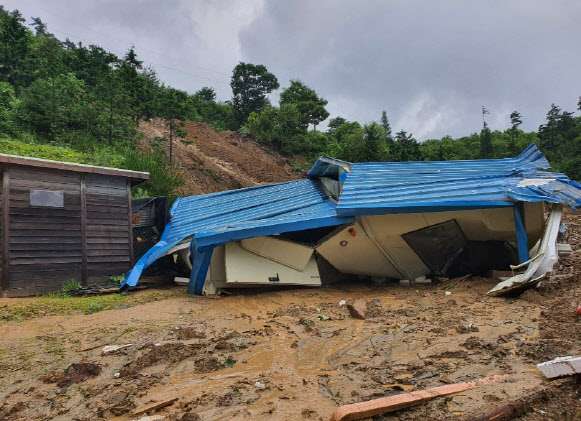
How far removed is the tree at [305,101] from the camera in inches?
1305

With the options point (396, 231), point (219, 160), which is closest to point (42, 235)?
point (396, 231)

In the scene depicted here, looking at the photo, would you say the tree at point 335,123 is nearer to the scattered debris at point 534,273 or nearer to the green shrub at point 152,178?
the green shrub at point 152,178

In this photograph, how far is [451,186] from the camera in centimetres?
689

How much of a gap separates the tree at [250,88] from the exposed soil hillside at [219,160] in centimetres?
807

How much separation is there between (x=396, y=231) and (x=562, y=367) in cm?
481

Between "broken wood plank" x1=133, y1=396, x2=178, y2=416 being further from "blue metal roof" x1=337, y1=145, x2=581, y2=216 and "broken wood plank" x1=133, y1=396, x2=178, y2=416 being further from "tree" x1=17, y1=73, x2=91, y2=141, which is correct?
"tree" x1=17, y1=73, x2=91, y2=141

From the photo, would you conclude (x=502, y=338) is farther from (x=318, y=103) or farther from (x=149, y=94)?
(x=318, y=103)

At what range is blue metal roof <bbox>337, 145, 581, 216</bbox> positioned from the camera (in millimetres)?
6016

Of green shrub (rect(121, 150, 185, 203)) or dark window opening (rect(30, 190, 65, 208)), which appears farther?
green shrub (rect(121, 150, 185, 203))

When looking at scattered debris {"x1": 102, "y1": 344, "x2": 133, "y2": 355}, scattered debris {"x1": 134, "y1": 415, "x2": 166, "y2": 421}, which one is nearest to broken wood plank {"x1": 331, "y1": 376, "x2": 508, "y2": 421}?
scattered debris {"x1": 134, "y1": 415, "x2": 166, "y2": 421}

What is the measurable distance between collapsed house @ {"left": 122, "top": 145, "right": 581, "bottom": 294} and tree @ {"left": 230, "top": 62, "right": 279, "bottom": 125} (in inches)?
1211

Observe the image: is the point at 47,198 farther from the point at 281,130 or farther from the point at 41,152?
the point at 281,130

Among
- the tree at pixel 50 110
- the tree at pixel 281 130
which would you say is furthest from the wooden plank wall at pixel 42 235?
the tree at pixel 281 130

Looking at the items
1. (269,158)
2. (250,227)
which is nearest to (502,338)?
(250,227)
